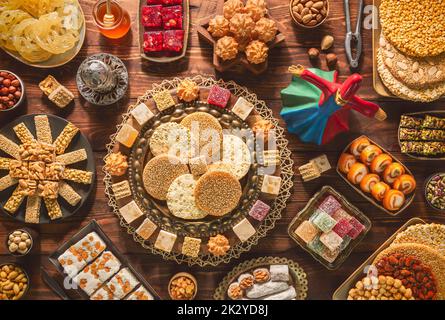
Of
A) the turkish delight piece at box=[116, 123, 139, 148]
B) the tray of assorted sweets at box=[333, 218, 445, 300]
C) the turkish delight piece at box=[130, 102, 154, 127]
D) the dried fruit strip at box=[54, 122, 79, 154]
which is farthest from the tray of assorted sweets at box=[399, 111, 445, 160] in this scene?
the dried fruit strip at box=[54, 122, 79, 154]

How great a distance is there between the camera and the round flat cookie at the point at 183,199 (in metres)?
3.39

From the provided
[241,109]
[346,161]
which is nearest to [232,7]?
[241,109]

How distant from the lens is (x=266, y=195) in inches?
137

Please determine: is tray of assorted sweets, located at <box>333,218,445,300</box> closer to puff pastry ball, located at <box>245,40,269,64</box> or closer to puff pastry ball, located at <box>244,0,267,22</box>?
puff pastry ball, located at <box>245,40,269,64</box>

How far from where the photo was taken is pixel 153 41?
3.50 meters

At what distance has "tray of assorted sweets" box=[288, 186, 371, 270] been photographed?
11.3ft

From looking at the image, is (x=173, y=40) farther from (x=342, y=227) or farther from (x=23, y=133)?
(x=342, y=227)

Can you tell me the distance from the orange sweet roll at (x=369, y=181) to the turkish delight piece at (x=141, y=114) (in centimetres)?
173

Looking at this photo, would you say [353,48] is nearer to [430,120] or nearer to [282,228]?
[430,120]

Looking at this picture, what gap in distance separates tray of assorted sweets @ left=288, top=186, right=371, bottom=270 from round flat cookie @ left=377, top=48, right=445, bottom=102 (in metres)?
0.90

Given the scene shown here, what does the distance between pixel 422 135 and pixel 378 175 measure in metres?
0.48

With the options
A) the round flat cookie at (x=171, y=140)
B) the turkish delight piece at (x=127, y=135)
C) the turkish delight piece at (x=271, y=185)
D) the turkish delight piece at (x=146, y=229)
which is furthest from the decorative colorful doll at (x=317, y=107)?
the turkish delight piece at (x=146, y=229)

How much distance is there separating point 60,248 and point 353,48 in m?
2.83

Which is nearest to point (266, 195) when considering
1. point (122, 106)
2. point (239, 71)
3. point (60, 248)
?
point (239, 71)
